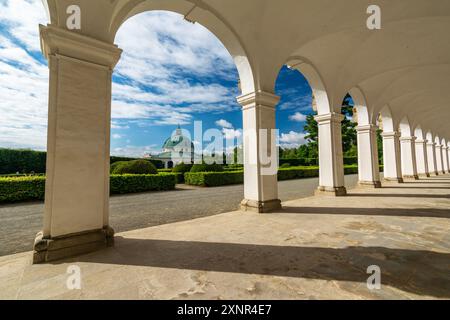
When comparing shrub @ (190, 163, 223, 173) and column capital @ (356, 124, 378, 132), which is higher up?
column capital @ (356, 124, 378, 132)

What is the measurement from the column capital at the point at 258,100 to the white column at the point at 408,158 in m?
15.0

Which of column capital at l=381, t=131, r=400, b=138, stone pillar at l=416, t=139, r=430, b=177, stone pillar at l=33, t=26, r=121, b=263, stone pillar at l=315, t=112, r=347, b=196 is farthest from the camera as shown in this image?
stone pillar at l=416, t=139, r=430, b=177

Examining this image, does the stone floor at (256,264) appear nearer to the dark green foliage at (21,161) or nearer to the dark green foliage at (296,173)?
the dark green foliage at (296,173)

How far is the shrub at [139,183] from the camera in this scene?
406 inches

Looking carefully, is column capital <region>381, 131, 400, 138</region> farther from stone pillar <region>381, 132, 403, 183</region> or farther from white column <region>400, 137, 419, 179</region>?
white column <region>400, 137, 419, 179</region>

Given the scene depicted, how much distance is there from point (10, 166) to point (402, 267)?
25130 millimetres

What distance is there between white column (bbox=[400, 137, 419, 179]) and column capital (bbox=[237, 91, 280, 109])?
15.0 metres

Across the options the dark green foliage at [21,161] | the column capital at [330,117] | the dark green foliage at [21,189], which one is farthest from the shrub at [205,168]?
the dark green foliage at [21,161]

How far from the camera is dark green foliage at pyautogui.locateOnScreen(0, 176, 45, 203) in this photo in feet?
26.4

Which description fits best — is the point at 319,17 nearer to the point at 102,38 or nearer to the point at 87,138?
the point at 102,38

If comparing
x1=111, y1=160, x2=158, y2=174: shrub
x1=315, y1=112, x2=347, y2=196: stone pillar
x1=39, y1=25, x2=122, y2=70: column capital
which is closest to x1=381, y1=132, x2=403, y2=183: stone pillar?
x1=315, y1=112, x2=347, y2=196: stone pillar

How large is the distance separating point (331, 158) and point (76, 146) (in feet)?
26.6

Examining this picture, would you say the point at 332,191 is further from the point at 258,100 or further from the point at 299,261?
the point at 299,261
